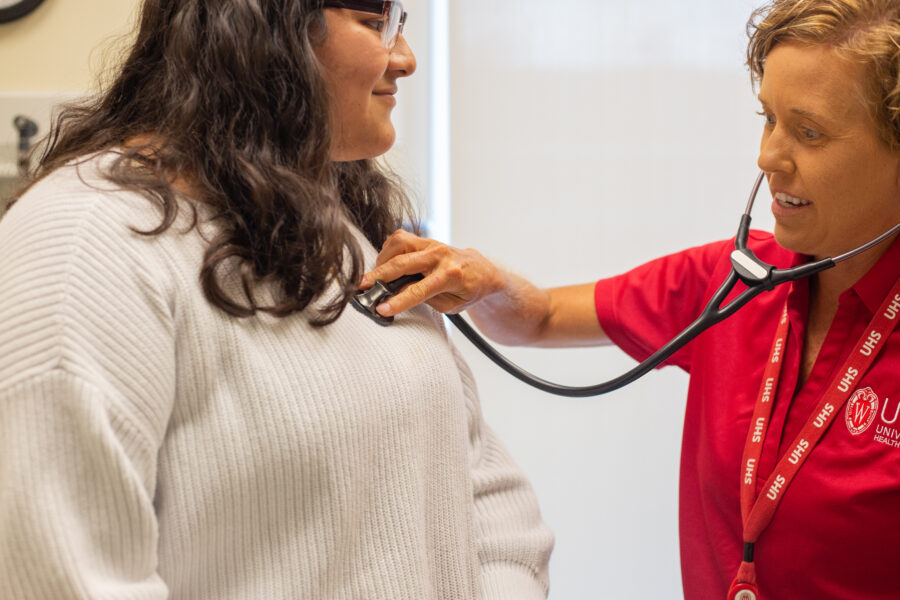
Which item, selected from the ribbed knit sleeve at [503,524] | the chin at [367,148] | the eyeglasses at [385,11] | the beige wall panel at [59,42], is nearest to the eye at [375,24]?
the eyeglasses at [385,11]

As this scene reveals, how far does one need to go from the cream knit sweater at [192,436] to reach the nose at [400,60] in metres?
0.29

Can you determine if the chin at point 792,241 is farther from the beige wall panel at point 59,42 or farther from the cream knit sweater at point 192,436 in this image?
the beige wall panel at point 59,42

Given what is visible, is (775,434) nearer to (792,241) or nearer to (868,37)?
(792,241)

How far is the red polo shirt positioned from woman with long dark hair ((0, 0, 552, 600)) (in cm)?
35

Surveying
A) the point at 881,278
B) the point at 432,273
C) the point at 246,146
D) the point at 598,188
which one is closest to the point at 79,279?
the point at 246,146

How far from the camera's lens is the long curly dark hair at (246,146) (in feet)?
2.61

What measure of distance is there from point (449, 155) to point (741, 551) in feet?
3.35

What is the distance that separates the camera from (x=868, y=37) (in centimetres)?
93

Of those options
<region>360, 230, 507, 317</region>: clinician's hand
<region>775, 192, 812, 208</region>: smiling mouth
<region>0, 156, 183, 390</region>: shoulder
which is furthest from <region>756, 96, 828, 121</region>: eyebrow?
<region>0, 156, 183, 390</region>: shoulder

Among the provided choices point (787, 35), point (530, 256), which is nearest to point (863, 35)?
point (787, 35)

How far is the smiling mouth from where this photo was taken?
104 cm

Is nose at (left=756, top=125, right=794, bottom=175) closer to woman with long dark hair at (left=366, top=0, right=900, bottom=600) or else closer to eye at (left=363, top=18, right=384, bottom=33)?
woman with long dark hair at (left=366, top=0, right=900, bottom=600)

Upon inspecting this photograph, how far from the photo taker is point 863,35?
0.94 m

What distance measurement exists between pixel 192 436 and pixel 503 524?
1.47 ft
